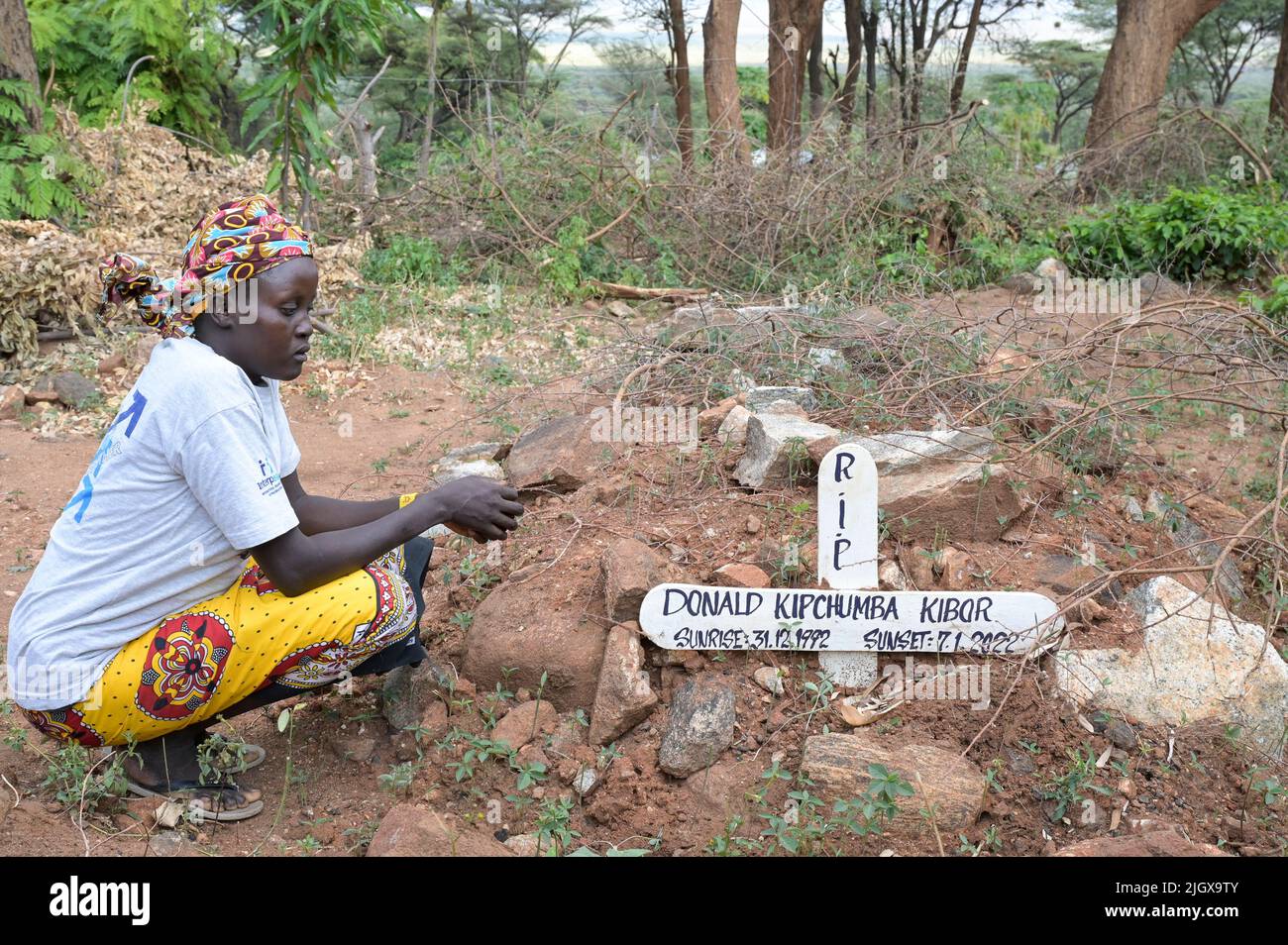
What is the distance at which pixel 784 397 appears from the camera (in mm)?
3781

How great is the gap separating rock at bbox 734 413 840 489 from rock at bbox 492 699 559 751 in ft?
3.25

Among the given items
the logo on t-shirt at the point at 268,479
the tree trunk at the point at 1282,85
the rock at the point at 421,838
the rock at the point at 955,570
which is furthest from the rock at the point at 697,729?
the tree trunk at the point at 1282,85

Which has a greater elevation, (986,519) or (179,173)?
(179,173)

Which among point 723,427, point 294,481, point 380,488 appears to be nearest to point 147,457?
point 294,481

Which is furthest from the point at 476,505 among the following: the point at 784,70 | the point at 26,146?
the point at 784,70

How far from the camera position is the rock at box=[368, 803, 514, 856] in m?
2.09

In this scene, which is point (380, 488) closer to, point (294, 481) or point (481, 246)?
point (294, 481)

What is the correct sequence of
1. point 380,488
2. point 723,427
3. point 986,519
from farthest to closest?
point 380,488 → point 723,427 → point 986,519

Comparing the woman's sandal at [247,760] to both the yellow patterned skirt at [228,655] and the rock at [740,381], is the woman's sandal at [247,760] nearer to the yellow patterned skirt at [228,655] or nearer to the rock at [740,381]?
the yellow patterned skirt at [228,655]

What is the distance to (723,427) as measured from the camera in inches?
144

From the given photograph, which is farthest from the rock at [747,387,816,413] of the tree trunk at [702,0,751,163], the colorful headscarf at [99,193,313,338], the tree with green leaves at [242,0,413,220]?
the tree trunk at [702,0,751,163]

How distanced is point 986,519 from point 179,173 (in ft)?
19.8

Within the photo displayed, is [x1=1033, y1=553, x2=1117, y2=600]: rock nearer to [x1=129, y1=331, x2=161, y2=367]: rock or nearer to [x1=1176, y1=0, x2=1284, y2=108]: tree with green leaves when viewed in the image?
[x1=129, y1=331, x2=161, y2=367]: rock

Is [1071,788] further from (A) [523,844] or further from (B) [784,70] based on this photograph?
(B) [784,70]
